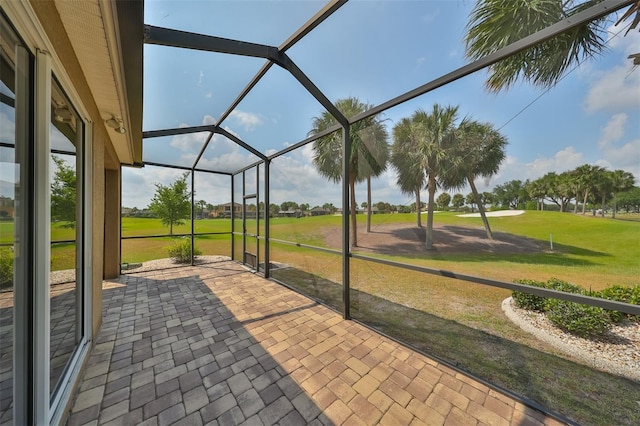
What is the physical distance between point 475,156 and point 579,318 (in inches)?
71.1

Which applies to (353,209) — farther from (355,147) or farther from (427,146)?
(427,146)

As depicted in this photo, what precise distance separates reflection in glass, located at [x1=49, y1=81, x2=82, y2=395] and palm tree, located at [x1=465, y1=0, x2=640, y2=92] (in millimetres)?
3310

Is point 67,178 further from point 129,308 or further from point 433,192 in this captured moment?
point 433,192

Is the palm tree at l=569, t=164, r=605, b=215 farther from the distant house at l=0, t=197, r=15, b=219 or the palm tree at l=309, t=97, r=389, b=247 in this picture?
the distant house at l=0, t=197, r=15, b=219

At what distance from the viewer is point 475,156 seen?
2184 mm

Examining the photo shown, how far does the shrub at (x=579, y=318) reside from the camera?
6.66 feet

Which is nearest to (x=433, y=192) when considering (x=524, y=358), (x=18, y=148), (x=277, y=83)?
(x=524, y=358)

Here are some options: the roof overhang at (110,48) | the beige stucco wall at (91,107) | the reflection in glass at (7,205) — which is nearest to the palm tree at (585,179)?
the roof overhang at (110,48)

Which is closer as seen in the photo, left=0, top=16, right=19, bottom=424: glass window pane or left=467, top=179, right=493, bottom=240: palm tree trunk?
left=0, top=16, right=19, bottom=424: glass window pane

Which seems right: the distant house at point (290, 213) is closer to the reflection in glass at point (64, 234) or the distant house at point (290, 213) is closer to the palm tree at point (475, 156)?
the palm tree at point (475, 156)

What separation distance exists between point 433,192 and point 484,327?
5.06 ft

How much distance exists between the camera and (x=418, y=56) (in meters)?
2.32

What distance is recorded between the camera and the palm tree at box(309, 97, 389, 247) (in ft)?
9.82

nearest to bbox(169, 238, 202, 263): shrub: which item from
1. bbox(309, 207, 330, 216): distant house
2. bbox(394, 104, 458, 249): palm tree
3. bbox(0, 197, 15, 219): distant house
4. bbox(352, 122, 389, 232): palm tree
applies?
bbox(309, 207, 330, 216): distant house
